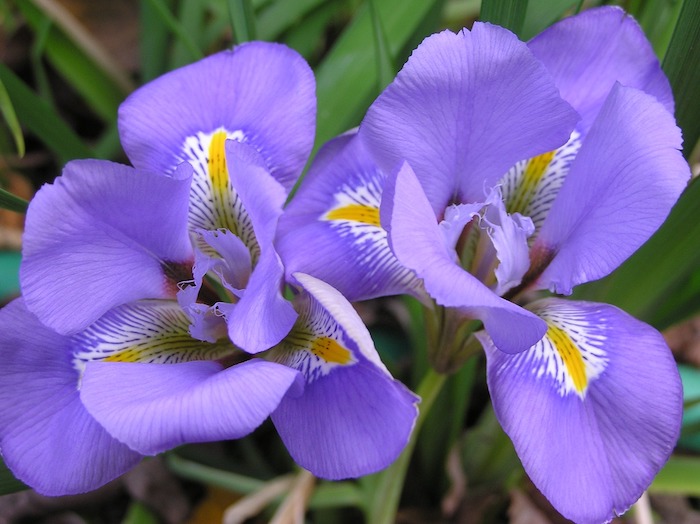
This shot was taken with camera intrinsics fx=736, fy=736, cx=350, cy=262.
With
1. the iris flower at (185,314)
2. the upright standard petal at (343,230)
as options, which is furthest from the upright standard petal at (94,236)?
the upright standard petal at (343,230)

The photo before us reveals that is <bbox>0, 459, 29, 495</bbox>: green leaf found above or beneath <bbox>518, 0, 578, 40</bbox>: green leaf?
beneath

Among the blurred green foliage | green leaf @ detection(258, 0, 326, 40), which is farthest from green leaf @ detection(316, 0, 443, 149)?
green leaf @ detection(258, 0, 326, 40)

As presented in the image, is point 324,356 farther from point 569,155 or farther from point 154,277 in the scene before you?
point 569,155

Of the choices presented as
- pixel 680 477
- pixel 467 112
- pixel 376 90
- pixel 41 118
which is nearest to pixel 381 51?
pixel 376 90

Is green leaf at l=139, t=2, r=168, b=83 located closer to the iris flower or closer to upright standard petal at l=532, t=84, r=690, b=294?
the iris flower

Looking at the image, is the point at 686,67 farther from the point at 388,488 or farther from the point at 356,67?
the point at 388,488

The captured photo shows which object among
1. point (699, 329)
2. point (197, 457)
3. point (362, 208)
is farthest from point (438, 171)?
point (699, 329)
